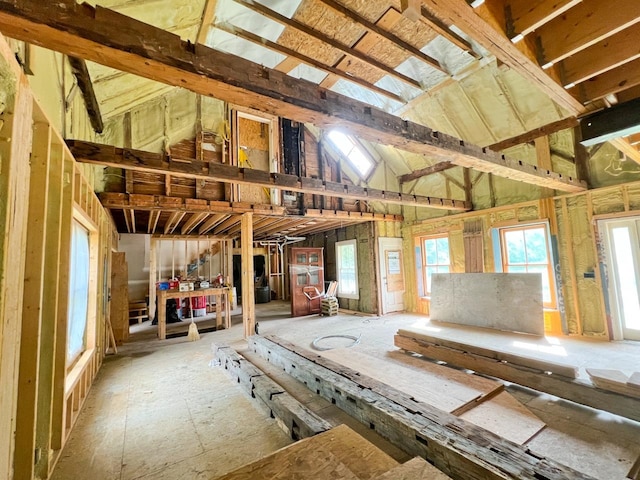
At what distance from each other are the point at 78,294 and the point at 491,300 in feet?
17.6

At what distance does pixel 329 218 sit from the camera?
7.16m

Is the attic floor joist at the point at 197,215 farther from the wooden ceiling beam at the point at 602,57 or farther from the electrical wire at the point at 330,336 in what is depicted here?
the wooden ceiling beam at the point at 602,57

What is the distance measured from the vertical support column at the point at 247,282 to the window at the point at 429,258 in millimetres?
4591

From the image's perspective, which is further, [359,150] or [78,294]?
[359,150]

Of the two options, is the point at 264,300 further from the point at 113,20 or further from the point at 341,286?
the point at 113,20

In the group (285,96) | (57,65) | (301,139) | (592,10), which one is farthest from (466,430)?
(301,139)

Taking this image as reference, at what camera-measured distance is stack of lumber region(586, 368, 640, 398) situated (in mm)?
2357

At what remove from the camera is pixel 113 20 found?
1.26 m

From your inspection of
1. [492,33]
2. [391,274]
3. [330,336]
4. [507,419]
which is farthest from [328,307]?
[492,33]

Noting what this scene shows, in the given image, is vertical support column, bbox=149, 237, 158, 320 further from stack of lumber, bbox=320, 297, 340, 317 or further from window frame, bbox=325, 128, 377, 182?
window frame, bbox=325, 128, 377, 182

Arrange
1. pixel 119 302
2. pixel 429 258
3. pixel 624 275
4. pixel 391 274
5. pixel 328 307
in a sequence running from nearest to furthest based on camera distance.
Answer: pixel 624 275 < pixel 119 302 < pixel 429 258 < pixel 391 274 < pixel 328 307

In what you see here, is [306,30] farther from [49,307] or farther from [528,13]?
[49,307]

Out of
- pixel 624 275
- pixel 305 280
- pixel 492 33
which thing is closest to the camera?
pixel 492 33

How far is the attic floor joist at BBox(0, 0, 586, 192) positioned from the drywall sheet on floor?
9.91 feet
